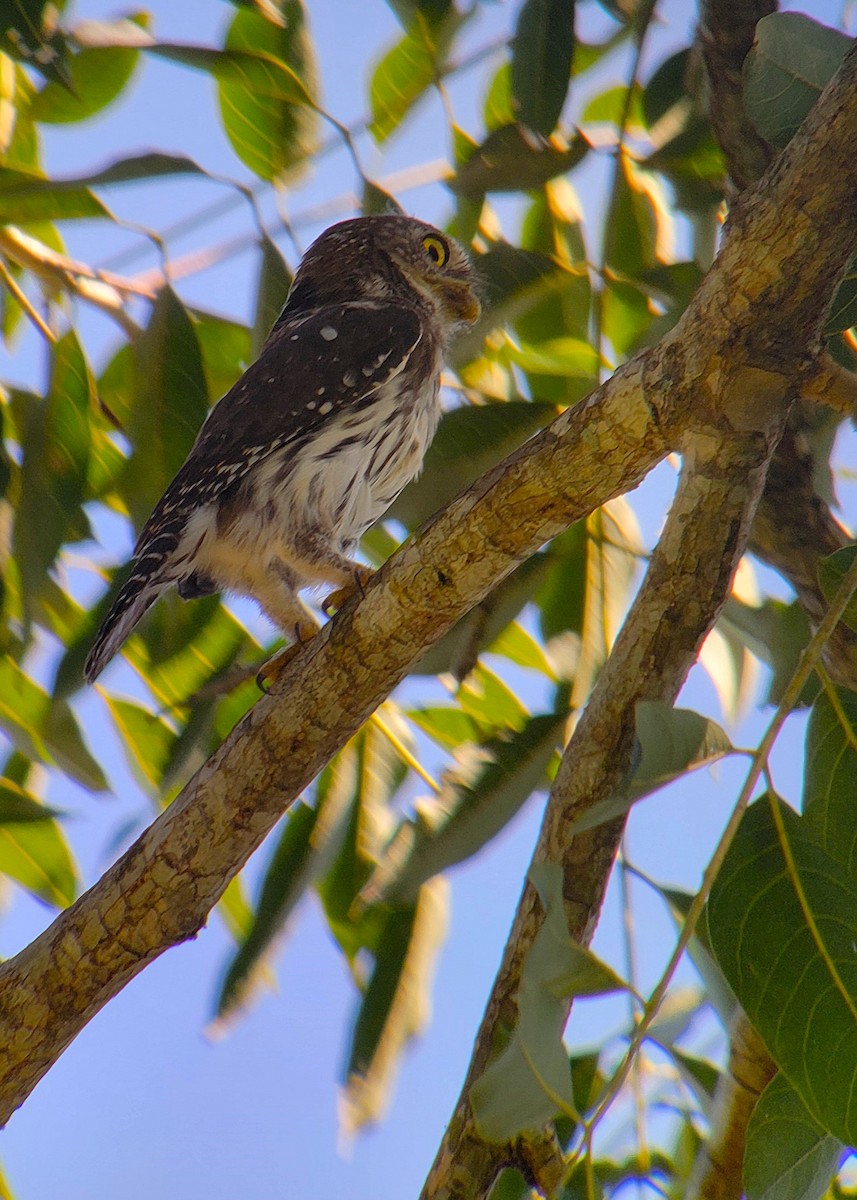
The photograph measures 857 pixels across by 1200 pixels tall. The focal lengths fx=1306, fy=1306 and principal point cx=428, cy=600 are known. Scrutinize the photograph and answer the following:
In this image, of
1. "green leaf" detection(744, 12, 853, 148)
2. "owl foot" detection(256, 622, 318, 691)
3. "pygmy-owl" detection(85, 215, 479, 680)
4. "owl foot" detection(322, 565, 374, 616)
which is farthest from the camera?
"pygmy-owl" detection(85, 215, 479, 680)

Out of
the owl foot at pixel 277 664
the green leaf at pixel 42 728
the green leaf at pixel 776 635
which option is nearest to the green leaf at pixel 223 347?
the owl foot at pixel 277 664

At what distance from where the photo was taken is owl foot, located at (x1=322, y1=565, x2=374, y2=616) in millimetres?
2709

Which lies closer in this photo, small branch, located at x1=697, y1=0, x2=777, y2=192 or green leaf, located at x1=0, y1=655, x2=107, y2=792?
small branch, located at x1=697, y1=0, x2=777, y2=192

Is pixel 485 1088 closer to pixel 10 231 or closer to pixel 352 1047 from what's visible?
pixel 352 1047

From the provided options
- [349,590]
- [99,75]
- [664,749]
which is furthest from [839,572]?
[99,75]

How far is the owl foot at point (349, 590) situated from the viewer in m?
2.71

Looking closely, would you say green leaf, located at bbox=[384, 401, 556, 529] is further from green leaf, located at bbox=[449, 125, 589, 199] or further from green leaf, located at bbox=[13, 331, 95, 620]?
green leaf, located at bbox=[13, 331, 95, 620]

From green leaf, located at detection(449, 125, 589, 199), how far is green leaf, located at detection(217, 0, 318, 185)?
440 mm

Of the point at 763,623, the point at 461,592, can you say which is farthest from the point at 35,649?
the point at 763,623

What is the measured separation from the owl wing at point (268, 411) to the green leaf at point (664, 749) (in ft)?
5.42

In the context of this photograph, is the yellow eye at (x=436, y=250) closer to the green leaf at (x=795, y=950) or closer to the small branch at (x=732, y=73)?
the small branch at (x=732, y=73)

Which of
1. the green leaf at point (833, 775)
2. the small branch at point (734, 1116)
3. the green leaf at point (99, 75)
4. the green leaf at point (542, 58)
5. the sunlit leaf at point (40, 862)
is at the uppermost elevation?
the green leaf at point (99, 75)

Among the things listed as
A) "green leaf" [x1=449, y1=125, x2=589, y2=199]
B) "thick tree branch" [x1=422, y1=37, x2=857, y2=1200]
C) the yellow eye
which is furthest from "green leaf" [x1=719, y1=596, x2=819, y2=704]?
the yellow eye

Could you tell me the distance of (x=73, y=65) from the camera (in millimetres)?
3021
